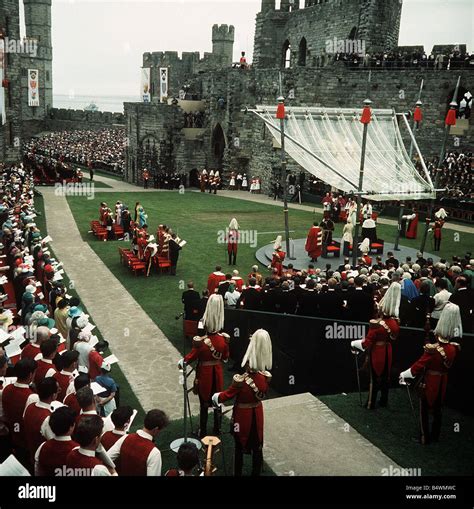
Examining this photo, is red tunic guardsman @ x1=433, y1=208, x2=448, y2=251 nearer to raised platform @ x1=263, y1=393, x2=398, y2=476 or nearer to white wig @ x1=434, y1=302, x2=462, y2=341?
raised platform @ x1=263, y1=393, x2=398, y2=476

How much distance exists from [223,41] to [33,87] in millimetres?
22517

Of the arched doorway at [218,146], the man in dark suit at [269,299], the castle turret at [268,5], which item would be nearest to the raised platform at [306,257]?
the man in dark suit at [269,299]

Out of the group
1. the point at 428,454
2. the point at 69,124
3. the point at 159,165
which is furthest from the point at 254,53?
the point at 428,454

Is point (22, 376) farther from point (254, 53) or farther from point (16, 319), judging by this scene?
point (254, 53)

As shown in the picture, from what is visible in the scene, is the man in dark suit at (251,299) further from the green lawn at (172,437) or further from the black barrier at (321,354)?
the green lawn at (172,437)

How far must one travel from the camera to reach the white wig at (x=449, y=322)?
703 cm

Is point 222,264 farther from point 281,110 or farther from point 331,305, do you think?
point 331,305

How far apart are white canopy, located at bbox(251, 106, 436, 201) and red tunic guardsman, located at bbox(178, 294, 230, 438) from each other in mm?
9043

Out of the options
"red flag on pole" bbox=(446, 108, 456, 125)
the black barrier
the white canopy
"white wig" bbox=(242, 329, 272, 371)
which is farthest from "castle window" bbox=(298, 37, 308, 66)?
"white wig" bbox=(242, 329, 272, 371)

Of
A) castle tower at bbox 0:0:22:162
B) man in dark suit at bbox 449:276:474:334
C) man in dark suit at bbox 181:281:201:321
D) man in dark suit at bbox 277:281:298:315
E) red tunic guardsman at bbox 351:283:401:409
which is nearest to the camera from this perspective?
red tunic guardsman at bbox 351:283:401:409

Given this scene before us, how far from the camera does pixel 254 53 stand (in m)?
46.8

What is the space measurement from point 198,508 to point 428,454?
156 inches

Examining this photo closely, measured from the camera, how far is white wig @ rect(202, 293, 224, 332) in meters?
7.53

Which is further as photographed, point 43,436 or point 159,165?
point 159,165
